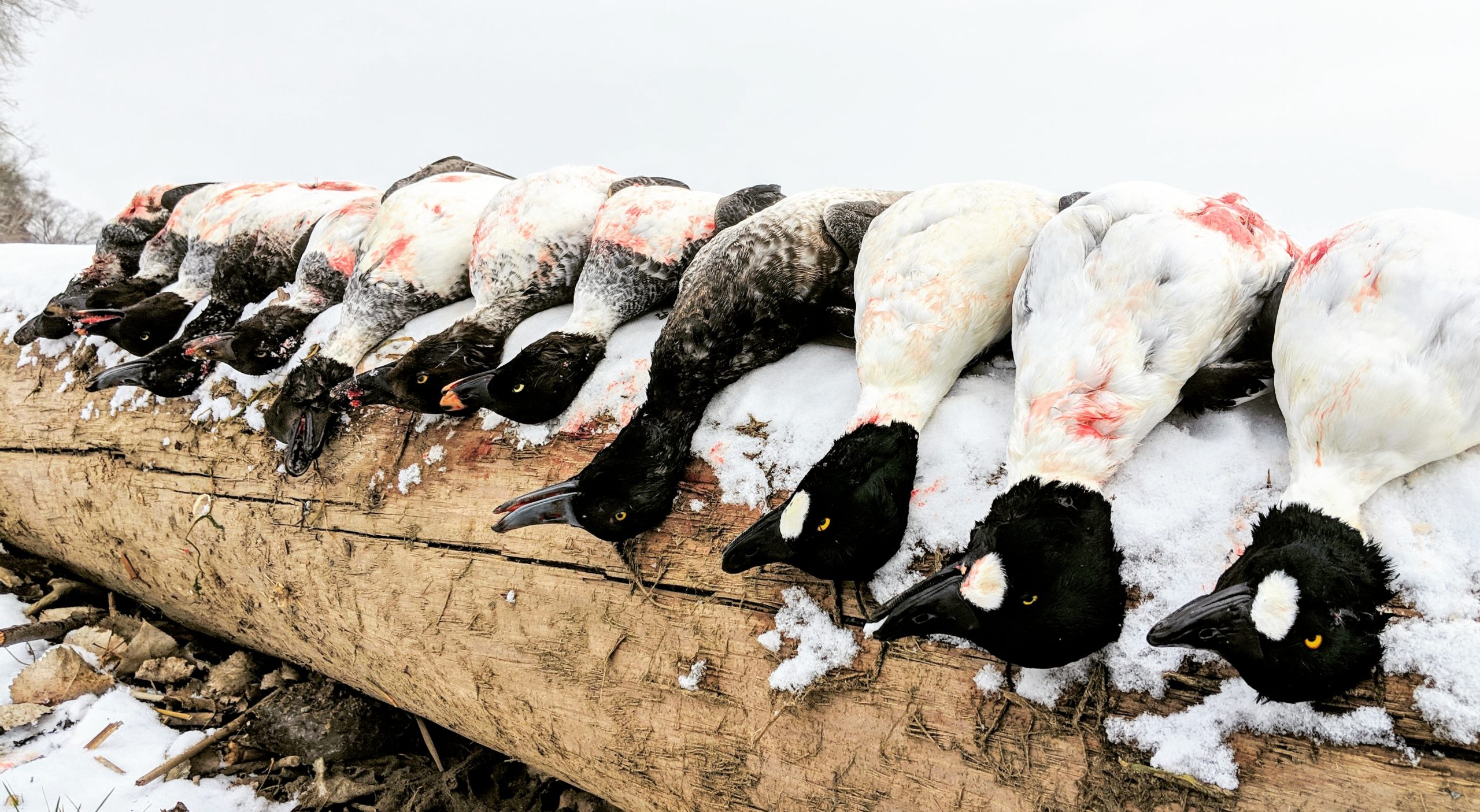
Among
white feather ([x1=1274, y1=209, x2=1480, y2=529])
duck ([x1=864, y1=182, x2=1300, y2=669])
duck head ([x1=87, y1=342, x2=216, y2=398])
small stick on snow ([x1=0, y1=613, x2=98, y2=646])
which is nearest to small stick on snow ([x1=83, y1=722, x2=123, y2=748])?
Result: small stick on snow ([x1=0, y1=613, x2=98, y2=646])

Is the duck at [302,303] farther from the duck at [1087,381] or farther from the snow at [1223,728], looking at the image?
the snow at [1223,728]

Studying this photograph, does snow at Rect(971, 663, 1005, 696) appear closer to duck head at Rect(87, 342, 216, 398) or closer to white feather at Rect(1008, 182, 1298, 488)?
white feather at Rect(1008, 182, 1298, 488)

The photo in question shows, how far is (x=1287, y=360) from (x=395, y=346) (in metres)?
3.42

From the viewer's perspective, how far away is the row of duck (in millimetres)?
1515

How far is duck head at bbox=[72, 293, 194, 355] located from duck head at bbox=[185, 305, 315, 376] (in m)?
0.89

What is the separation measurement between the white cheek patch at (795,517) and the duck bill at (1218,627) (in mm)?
768

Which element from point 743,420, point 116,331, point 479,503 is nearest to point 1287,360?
point 743,420

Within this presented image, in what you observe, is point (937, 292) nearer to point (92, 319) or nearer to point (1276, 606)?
point (1276, 606)

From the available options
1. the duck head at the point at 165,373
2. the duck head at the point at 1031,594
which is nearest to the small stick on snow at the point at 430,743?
the duck head at the point at 165,373

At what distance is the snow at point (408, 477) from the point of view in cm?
280

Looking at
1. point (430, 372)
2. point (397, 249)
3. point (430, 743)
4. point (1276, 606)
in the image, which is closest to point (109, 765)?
point (430, 743)

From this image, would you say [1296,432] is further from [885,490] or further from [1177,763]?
[885,490]

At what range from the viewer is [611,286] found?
10.2 feet

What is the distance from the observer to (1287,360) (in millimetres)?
1694
